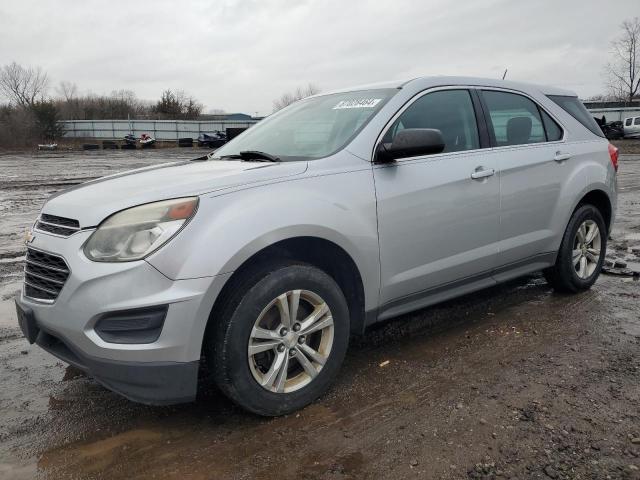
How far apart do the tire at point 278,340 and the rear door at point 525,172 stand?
1.62 meters

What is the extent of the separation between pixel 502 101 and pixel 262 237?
2.52 meters

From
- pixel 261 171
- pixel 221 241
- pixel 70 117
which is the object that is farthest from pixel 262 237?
pixel 70 117

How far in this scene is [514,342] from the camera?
3.74 meters

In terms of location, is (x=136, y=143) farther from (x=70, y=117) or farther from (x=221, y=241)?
(x=221, y=241)

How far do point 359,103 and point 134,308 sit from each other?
2028 millimetres

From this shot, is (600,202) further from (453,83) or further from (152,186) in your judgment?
(152,186)

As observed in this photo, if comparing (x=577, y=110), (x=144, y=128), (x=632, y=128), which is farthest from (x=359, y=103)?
(x=144, y=128)

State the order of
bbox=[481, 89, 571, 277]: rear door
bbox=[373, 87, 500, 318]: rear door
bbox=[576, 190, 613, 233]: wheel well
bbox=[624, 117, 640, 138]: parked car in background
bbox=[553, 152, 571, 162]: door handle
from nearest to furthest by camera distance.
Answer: bbox=[373, 87, 500, 318]: rear door < bbox=[481, 89, 571, 277]: rear door < bbox=[553, 152, 571, 162]: door handle < bbox=[576, 190, 613, 233]: wheel well < bbox=[624, 117, 640, 138]: parked car in background

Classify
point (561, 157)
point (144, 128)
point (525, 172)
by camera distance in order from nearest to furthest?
point (525, 172) → point (561, 157) → point (144, 128)

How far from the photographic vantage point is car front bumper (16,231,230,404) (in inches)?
92.8

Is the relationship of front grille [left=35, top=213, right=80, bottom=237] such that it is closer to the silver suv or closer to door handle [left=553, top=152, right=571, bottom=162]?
the silver suv

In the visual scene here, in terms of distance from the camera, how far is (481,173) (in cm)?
362

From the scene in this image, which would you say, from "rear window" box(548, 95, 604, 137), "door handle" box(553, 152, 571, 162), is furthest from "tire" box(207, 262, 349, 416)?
"rear window" box(548, 95, 604, 137)

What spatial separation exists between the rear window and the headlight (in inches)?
139
